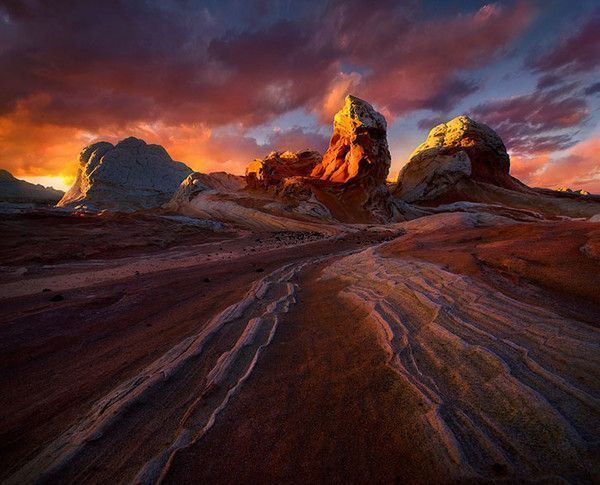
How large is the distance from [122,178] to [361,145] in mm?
38935

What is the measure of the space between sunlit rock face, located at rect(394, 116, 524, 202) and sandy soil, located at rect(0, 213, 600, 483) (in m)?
37.7

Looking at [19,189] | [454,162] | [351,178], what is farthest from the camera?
[19,189]

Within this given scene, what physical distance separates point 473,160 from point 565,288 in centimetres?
4667

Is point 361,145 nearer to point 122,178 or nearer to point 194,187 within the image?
point 194,187

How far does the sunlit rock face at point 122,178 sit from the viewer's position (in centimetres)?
4280

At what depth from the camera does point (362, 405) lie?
2621mm

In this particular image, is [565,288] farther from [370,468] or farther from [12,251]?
[12,251]

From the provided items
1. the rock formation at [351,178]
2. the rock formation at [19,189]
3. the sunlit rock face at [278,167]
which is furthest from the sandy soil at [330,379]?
the rock formation at [19,189]

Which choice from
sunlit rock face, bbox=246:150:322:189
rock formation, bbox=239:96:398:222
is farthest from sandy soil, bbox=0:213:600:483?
sunlit rock face, bbox=246:150:322:189

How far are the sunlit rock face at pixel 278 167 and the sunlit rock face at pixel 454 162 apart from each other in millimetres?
14202

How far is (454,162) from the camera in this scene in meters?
39.8

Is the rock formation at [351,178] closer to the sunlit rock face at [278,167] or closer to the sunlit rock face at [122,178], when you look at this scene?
the sunlit rock face at [278,167]

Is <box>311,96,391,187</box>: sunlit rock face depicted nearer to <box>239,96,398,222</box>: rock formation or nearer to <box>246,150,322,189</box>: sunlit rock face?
<box>239,96,398,222</box>: rock formation

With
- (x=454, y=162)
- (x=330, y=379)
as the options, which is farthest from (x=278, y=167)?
(x=330, y=379)
